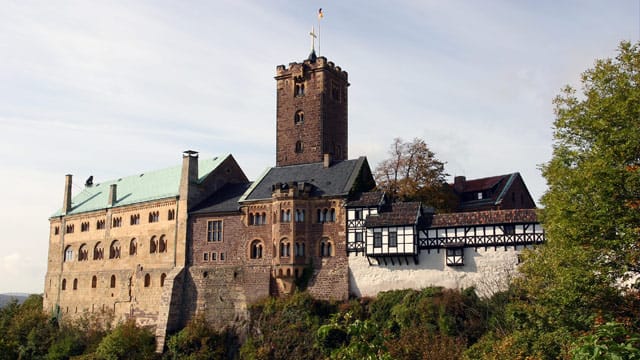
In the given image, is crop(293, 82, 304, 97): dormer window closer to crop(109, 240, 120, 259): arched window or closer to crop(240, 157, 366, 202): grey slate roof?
crop(240, 157, 366, 202): grey slate roof

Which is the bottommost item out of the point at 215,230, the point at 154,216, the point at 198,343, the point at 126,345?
the point at 126,345

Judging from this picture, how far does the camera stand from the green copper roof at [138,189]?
62.9 metres

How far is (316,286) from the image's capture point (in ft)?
170

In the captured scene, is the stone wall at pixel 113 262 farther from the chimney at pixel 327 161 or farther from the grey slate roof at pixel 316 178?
the chimney at pixel 327 161

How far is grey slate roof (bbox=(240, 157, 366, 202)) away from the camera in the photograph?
53312 millimetres

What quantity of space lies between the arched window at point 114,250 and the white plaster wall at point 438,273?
82.9 ft

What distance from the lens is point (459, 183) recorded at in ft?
215

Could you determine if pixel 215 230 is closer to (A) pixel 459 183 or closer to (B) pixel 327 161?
(B) pixel 327 161

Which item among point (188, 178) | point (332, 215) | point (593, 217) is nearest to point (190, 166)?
point (188, 178)

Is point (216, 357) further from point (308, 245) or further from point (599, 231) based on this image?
point (599, 231)

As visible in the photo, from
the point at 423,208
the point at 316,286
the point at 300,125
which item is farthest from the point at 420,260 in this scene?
the point at 300,125

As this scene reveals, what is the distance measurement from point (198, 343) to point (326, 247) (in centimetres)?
1202

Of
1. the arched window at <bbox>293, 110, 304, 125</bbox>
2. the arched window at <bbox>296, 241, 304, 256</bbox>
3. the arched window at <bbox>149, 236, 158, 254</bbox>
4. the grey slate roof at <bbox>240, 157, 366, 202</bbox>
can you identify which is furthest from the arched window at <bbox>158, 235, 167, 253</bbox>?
the arched window at <bbox>293, 110, 304, 125</bbox>

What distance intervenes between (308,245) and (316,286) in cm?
308
